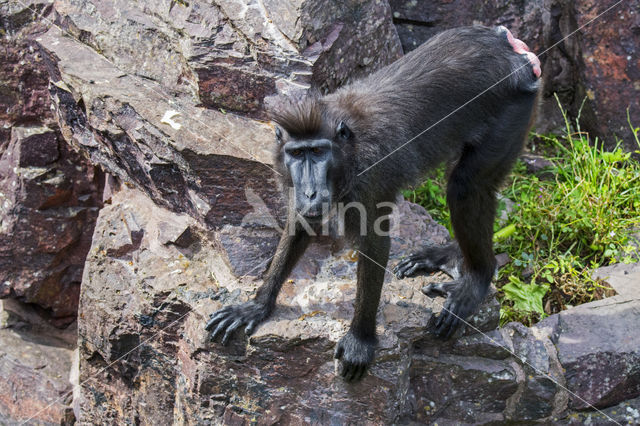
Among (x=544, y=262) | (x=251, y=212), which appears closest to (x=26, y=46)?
(x=251, y=212)

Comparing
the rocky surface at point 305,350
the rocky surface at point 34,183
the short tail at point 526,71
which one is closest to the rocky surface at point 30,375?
the rocky surface at point 34,183

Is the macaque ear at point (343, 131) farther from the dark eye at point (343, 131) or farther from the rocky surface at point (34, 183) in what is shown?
the rocky surface at point (34, 183)

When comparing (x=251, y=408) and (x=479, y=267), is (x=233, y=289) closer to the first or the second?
(x=251, y=408)

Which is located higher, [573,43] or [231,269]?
[573,43]

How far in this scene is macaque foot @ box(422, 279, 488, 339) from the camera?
173 inches

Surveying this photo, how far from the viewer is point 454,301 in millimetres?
4543

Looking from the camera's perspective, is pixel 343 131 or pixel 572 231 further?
pixel 572 231

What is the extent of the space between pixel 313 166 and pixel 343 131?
0.33m

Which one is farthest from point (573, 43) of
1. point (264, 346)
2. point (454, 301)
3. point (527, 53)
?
point (264, 346)

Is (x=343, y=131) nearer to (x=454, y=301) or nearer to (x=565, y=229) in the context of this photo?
(x=454, y=301)

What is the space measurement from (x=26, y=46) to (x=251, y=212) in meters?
2.80

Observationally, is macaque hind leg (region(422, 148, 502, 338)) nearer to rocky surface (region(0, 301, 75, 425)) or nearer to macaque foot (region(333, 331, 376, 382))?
macaque foot (region(333, 331, 376, 382))

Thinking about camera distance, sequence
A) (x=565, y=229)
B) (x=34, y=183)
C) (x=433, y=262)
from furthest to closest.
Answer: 1. (x=34, y=183)
2. (x=565, y=229)
3. (x=433, y=262)

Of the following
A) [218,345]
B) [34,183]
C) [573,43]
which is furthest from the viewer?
[573,43]
